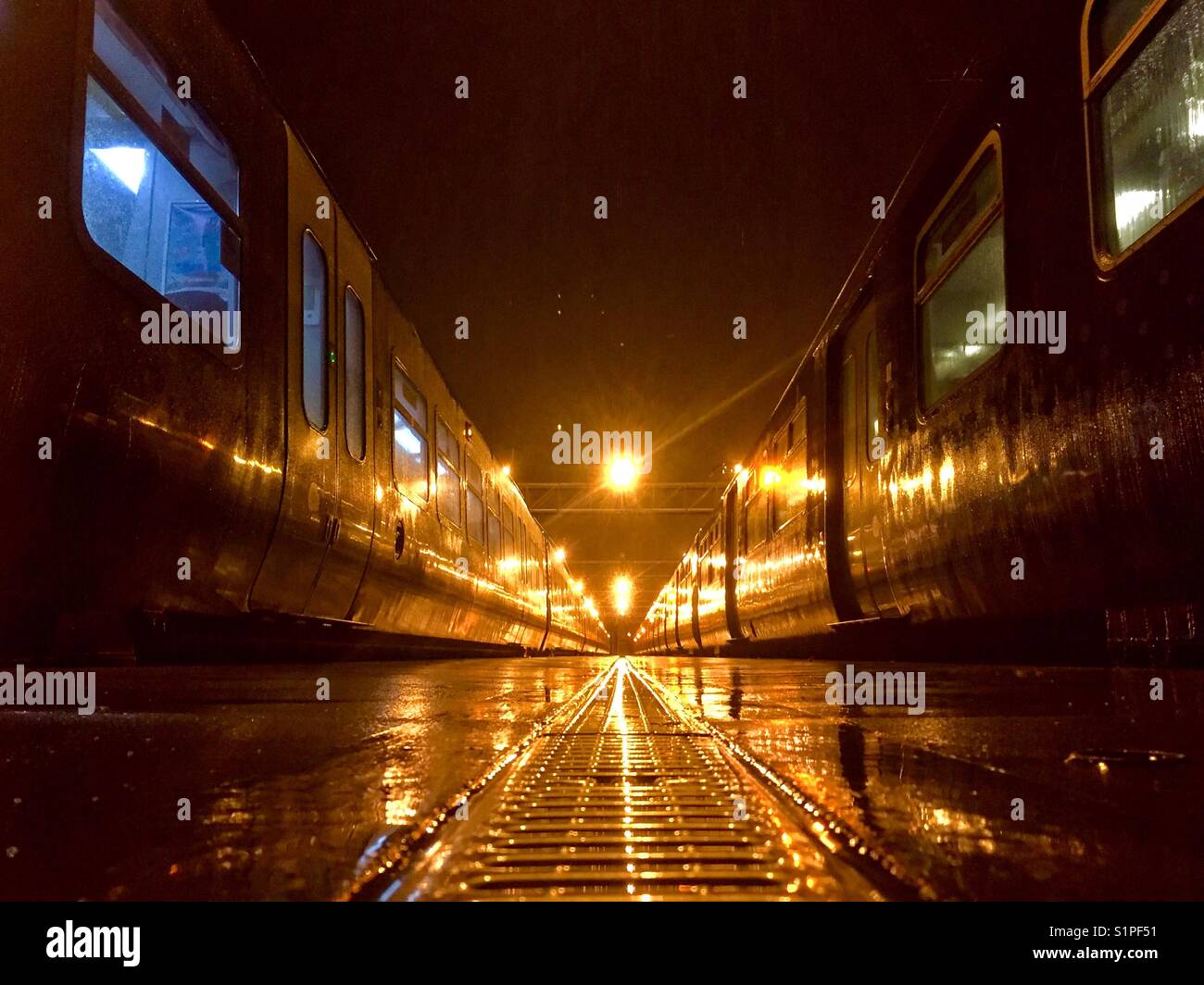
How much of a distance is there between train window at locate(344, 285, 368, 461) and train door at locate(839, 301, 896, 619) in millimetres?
3589

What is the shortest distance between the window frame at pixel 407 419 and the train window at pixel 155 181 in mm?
2808

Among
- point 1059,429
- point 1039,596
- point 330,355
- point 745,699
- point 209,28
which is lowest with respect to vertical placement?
point 745,699

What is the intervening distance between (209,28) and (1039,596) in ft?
15.1

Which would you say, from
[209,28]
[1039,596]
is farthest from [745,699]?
[209,28]

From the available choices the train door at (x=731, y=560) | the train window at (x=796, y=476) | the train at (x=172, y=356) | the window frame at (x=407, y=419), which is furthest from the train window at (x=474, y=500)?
the train at (x=172, y=356)

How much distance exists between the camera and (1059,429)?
12.4 feet

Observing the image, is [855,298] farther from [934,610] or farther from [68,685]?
[68,685]
